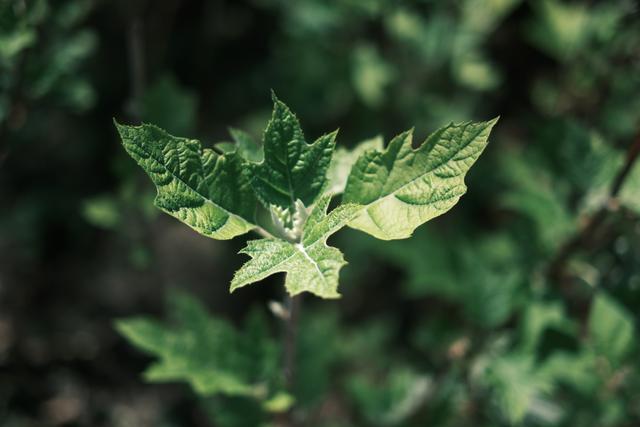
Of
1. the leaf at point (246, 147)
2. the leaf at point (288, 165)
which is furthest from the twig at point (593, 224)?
Answer: the leaf at point (246, 147)

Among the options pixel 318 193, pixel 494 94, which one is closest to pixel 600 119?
pixel 494 94

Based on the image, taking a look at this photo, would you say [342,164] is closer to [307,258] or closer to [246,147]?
[246,147]

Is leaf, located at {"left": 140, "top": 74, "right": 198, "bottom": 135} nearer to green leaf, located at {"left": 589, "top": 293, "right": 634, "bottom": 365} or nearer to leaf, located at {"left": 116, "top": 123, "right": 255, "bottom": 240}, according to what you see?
leaf, located at {"left": 116, "top": 123, "right": 255, "bottom": 240}

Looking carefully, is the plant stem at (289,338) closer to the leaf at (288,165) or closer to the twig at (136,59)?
the leaf at (288,165)

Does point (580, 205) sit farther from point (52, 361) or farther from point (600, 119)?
point (52, 361)

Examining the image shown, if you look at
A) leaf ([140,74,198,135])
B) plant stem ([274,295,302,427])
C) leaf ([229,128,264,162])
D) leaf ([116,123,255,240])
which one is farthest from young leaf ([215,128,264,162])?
leaf ([140,74,198,135])

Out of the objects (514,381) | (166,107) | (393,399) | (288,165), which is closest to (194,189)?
(288,165)

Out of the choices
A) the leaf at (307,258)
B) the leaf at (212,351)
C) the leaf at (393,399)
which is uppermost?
the leaf at (307,258)
